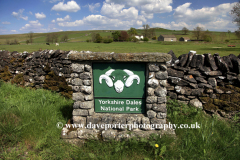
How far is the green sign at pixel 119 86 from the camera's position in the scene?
3438 millimetres

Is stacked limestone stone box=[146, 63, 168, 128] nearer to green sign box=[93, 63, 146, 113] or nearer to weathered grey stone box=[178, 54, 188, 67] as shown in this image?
green sign box=[93, 63, 146, 113]

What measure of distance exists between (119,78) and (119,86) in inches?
7.4

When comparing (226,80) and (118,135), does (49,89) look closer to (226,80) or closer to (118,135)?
(118,135)

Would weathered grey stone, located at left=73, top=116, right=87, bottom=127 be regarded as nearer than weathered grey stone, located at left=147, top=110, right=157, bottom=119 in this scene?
No

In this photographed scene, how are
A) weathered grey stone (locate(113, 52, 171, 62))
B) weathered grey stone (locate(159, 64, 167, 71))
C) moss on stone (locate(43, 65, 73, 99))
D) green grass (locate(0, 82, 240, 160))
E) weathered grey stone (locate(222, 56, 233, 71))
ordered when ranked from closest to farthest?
1. green grass (locate(0, 82, 240, 160))
2. weathered grey stone (locate(113, 52, 171, 62))
3. weathered grey stone (locate(159, 64, 167, 71))
4. weathered grey stone (locate(222, 56, 233, 71))
5. moss on stone (locate(43, 65, 73, 99))

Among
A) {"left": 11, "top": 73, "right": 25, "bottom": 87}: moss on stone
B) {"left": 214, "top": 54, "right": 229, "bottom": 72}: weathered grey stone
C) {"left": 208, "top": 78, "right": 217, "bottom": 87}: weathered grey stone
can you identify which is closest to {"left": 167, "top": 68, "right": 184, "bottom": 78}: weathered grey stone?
→ {"left": 208, "top": 78, "right": 217, "bottom": 87}: weathered grey stone

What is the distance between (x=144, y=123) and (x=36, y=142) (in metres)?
2.49

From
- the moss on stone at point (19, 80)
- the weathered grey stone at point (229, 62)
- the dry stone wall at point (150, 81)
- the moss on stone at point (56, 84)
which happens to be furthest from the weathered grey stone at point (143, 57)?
the moss on stone at point (19, 80)

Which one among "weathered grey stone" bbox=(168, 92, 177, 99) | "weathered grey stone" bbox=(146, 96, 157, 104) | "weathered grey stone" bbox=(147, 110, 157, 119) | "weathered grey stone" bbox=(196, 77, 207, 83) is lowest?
"weathered grey stone" bbox=(147, 110, 157, 119)

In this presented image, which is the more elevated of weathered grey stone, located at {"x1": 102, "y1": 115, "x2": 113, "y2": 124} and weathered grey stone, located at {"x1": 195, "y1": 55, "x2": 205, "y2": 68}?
weathered grey stone, located at {"x1": 195, "y1": 55, "x2": 205, "y2": 68}

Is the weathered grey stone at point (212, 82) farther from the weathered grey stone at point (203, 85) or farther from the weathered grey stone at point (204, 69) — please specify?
the weathered grey stone at point (204, 69)

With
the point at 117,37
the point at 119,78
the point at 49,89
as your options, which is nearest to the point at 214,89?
the point at 119,78

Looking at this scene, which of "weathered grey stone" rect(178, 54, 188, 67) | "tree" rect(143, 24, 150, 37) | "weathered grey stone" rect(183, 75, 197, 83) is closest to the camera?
"weathered grey stone" rect(183, 75, 197, 83)

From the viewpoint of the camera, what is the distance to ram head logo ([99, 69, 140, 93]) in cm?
344
